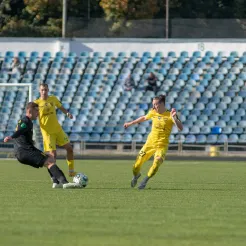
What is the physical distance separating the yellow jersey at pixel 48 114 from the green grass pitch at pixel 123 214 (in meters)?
1.14

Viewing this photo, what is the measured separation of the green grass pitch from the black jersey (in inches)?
31.8

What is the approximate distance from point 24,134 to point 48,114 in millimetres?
2677

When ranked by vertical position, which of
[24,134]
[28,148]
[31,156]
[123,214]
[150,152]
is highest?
[123,214]

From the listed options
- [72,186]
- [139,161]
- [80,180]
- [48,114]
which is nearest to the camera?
[72,186]

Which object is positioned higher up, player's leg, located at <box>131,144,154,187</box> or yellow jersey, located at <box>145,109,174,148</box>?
yellow jersey, located at <box>145,109,174,148</box>

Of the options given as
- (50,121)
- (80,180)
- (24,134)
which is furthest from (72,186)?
(50,121)

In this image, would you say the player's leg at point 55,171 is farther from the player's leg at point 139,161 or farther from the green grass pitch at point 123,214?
the player's leg at point 139,161

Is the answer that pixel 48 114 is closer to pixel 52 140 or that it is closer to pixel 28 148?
pixel 52 140

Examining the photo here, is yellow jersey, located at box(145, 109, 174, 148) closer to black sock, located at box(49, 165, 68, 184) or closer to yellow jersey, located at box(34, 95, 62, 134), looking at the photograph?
black sock, located at box(49, 165, 68, 184)

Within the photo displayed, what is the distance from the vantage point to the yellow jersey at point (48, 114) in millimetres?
19703

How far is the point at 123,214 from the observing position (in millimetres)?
12219

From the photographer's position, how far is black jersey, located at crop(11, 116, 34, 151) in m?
16.9

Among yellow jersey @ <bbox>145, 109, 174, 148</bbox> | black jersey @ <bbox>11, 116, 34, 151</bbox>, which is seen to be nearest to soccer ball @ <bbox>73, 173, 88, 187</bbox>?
black jersey @ <bbox>11, 116, 34, 151</bbox>

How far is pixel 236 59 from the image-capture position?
43156mm
